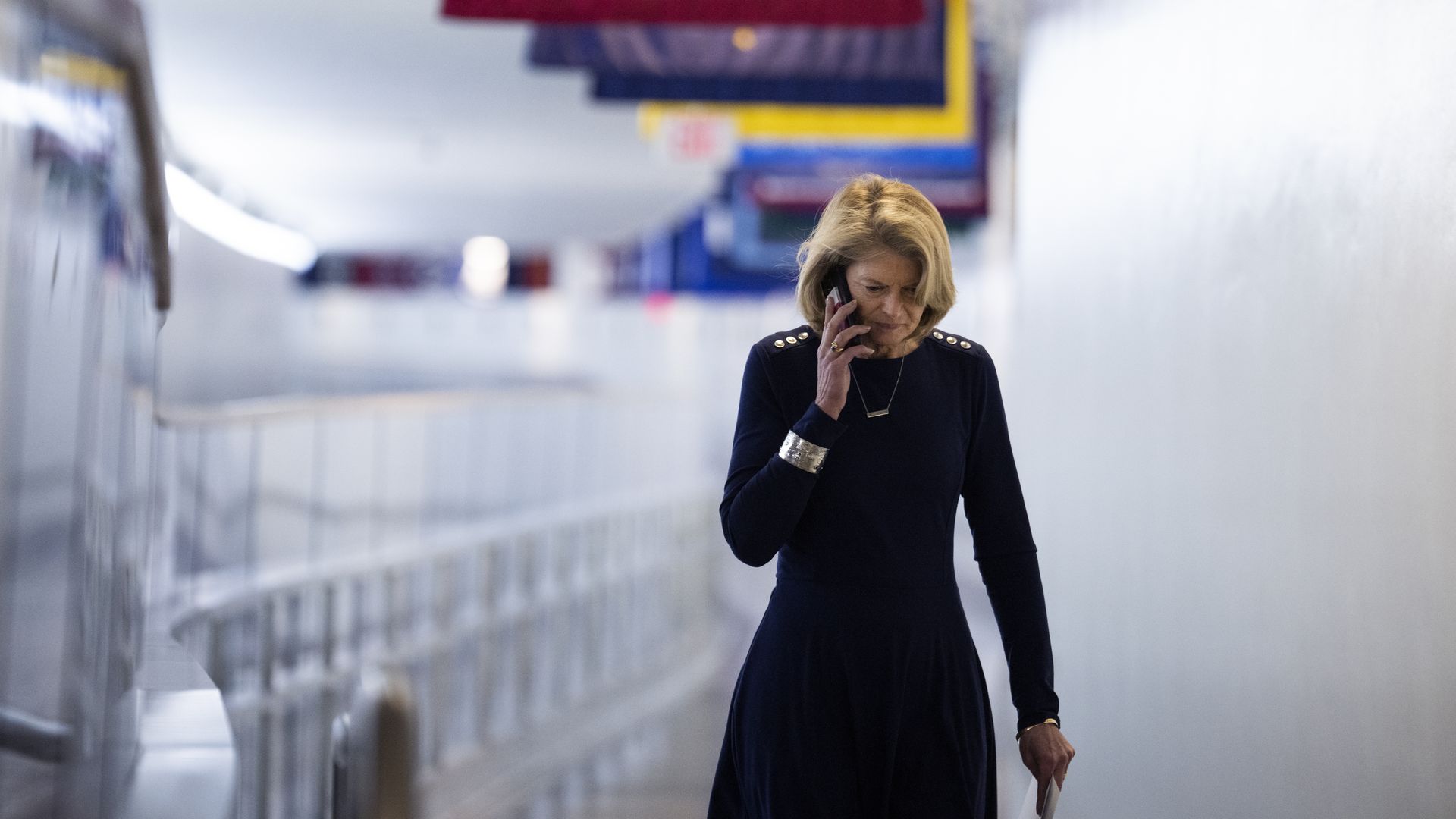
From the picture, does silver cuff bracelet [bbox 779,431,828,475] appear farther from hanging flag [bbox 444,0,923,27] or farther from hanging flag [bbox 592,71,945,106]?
hanging flag [bbox 592,71,945,106]

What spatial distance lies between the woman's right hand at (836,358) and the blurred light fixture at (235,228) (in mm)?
1757

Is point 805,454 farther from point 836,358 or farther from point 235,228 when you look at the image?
point 235,228

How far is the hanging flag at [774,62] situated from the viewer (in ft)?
24.3

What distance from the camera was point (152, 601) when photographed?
5.18 metres

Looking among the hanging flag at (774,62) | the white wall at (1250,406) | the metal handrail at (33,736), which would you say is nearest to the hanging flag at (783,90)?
the hanging flag at (774,62)

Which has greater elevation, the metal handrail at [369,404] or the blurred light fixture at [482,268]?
the blurred light fixture at [482,268]

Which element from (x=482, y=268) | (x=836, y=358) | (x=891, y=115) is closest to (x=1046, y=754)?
(x=836, y=358)

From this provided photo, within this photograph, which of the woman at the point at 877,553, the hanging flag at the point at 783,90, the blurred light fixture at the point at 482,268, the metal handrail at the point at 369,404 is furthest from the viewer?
the blurred light fixture at the point at 482,268

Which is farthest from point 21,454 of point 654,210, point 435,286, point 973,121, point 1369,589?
point 435,286

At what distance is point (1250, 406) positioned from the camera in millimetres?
2756

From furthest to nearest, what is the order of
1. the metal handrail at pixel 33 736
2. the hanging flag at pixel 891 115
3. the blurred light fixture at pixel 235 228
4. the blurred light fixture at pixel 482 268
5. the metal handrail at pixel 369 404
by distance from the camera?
the blurred light fixture at pixel 482 268 → the blurred light fixture at pixel 235 228 → the hanging flag at pixel 891 115 → the metal handrail at pixel 369 404 → the metal handrail at pixel 33 736

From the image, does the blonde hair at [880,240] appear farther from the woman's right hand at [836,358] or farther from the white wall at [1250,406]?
the white wall at [1250,406]

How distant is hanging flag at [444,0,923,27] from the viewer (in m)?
5.41

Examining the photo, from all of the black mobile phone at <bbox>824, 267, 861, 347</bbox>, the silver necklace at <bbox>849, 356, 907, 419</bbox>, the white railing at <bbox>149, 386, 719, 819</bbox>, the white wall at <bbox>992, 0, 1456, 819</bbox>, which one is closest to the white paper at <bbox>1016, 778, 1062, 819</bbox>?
the white wall at <bbox>992, 0, 1456, 819</bbox>
